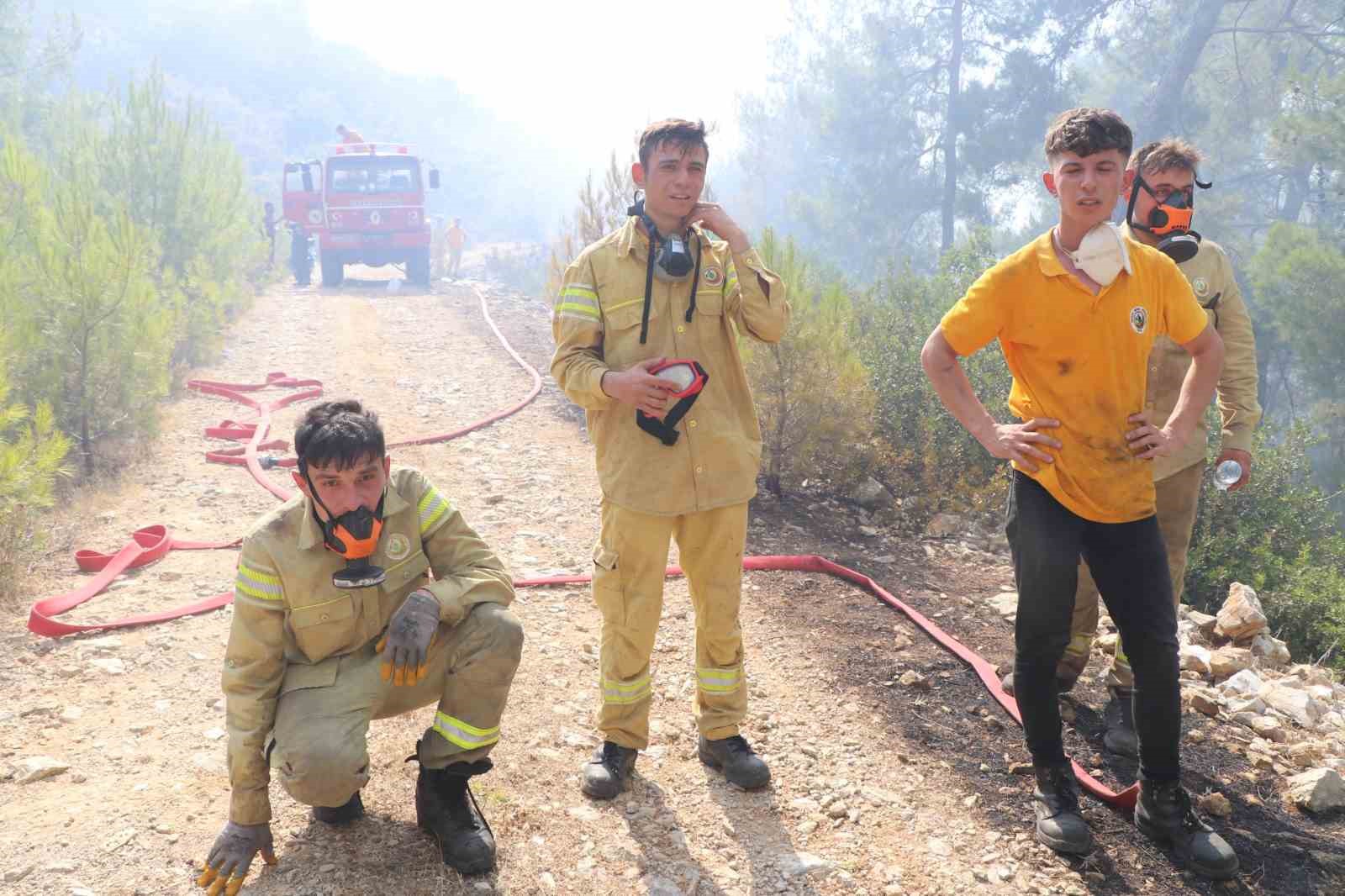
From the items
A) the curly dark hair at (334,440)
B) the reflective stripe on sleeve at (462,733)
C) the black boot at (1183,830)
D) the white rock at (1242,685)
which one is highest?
the curly dark hair at (334,440)

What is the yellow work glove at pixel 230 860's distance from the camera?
2348 mm

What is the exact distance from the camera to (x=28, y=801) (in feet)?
9.58

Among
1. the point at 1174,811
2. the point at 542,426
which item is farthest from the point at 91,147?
the point at 1174,811

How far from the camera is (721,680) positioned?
10.1 ft

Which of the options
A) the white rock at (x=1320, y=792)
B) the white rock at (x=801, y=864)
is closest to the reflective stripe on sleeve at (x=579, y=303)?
the white rock at (x=801, y=864)

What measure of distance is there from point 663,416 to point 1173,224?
72.4 inches

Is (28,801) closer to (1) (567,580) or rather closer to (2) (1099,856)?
(1) (567,580)

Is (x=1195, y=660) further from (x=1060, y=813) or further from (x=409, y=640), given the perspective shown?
(x=409, y=640)

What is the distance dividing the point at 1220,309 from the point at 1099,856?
180 centimetres

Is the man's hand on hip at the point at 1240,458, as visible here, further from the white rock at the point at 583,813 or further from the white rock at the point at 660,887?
the white rock at the point at 583,813

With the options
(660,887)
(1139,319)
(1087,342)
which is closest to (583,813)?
(660,887)

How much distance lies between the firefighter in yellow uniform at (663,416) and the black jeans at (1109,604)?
83 centimetres

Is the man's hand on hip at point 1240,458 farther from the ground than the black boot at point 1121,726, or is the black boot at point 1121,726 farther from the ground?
the man's hand on hip at point 1240,458

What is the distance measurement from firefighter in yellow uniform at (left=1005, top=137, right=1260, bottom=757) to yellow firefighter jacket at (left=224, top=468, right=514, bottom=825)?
202 cm
